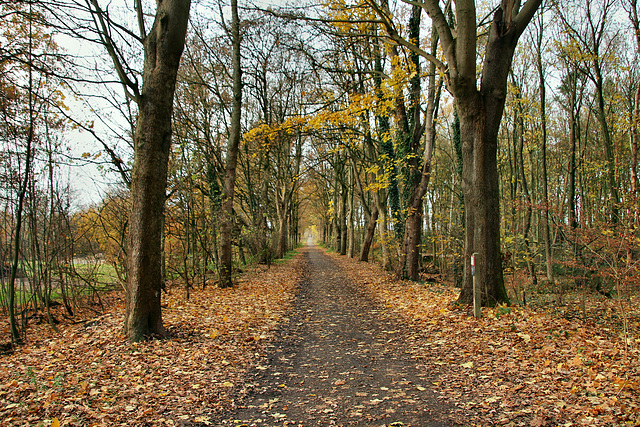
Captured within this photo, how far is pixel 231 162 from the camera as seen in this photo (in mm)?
12430

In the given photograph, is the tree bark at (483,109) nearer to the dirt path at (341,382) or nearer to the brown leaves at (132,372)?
the dirt path at (341,382)

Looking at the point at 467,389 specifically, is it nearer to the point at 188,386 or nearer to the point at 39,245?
the point at 188,386

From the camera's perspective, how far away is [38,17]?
6.06m

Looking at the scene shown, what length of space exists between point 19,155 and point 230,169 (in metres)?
6.05

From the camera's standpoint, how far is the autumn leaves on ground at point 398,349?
345 centimetres

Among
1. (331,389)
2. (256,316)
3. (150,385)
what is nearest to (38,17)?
(150,385)

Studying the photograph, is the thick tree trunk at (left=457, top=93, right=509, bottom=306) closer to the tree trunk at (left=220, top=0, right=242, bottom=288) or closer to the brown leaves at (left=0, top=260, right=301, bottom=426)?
the brown leaves at (left=0, top=260, right=301, bottom=426)

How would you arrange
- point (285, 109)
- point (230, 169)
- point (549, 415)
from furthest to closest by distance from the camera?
1. point (285, 109)
2. point (230, 169)
3. point (549, 415)

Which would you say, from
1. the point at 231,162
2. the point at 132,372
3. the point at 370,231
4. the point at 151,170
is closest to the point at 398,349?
the point at 132,372

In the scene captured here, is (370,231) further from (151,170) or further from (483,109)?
(151,170)

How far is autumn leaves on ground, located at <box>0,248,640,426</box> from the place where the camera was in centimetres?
345

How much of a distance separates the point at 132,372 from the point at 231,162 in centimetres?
874

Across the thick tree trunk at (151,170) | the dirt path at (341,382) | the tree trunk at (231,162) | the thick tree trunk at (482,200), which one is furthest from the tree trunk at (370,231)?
the thick tree trunk at (151,170)

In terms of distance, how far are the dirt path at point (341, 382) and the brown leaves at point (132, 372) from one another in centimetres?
40
